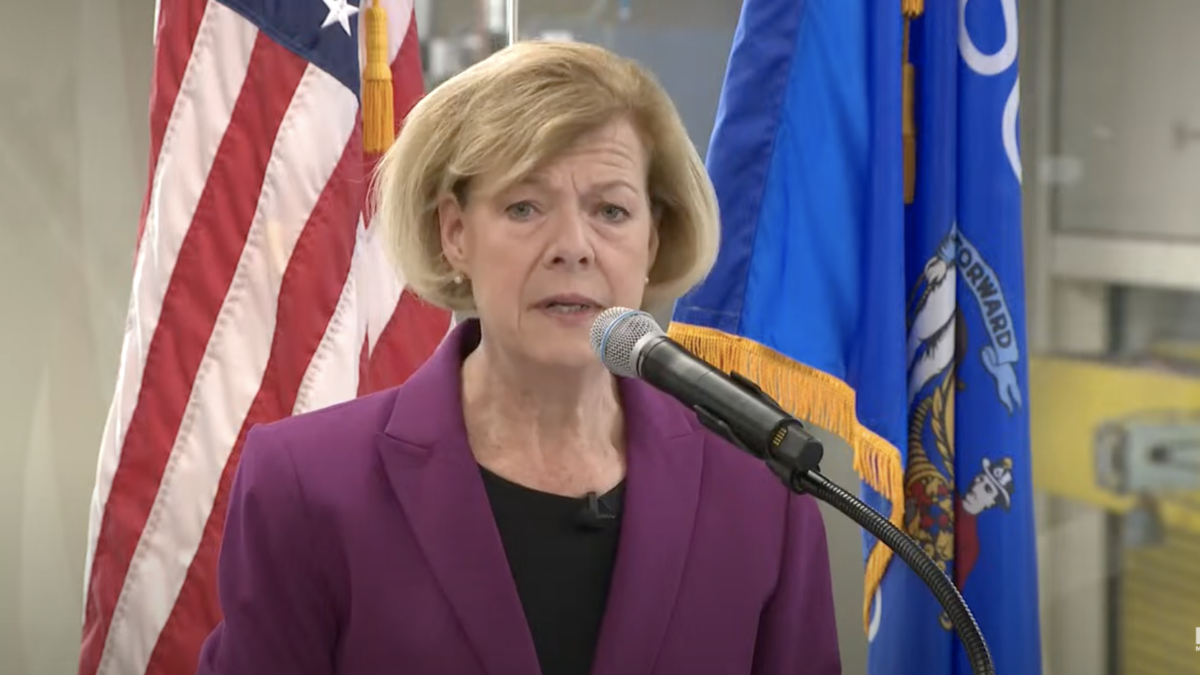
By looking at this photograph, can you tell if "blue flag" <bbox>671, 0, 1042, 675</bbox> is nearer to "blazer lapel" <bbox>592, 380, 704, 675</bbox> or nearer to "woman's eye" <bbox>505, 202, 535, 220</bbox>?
"blazer lapel" <bbox>592, 380, 704, 675</bbox>

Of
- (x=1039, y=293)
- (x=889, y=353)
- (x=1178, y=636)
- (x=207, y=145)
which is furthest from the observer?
(x=1039, y=293)

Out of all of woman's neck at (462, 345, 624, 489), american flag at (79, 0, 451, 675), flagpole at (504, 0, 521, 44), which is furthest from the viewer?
flagpole at (504, 0, 521, 44)

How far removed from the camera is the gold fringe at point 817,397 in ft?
6.75

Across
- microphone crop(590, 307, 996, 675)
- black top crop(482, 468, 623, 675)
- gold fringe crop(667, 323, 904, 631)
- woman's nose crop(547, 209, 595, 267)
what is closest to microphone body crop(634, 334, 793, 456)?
microphone crop(590, 307, 996, 675)

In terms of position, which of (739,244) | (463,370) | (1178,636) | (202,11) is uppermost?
(202,11)

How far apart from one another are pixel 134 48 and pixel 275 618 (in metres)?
1.25

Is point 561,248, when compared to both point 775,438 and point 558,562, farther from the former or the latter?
point 775,438

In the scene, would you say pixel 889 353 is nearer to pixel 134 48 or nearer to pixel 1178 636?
pixel 1178 636

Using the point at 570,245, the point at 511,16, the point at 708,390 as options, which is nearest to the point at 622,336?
the point at 708,390

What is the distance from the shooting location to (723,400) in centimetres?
99

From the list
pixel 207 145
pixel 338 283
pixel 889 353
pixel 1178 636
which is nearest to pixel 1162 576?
pixel 1178 636

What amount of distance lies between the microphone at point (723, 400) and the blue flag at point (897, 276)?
1017 mm

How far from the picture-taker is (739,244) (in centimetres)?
210

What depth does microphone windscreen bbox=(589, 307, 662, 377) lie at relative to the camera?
3.57ft
